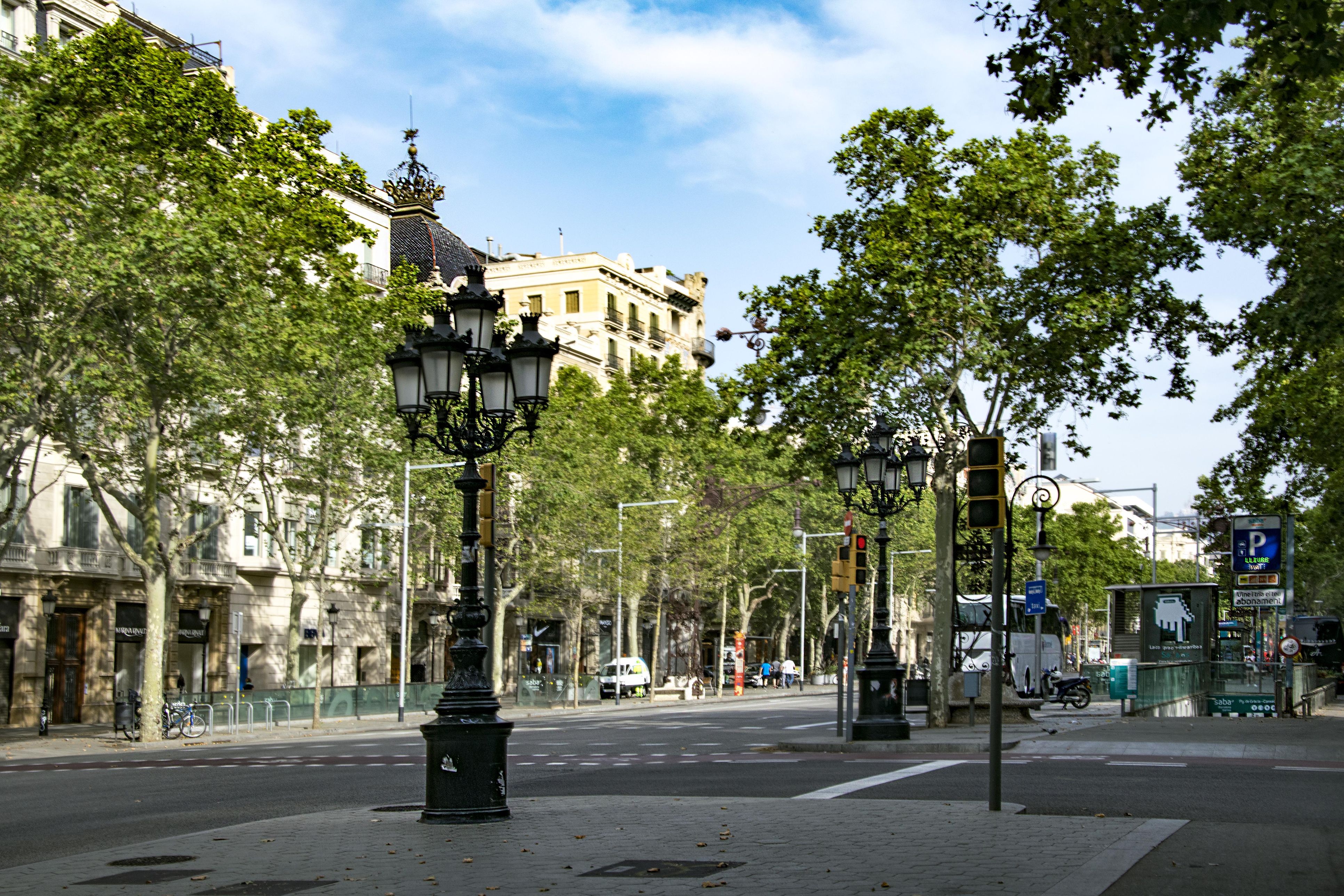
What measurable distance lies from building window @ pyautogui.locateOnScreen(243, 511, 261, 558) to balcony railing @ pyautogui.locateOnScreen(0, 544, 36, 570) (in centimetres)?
986

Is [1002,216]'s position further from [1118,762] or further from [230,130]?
[230,130]

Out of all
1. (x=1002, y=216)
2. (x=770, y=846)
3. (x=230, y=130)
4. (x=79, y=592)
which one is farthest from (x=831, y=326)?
(x=79, y=592)

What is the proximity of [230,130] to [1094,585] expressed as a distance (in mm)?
89985

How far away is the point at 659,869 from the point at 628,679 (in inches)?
2104

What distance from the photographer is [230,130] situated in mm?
35688

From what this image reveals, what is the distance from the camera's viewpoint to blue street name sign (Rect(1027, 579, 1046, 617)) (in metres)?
37.2

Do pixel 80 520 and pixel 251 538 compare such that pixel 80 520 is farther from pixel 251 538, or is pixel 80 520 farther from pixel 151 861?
pixel 151 861

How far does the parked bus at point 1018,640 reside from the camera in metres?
46.6

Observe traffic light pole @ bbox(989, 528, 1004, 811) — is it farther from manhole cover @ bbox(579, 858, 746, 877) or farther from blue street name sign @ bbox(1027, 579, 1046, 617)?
blue street name sign @ bbox(1027, 579, 1046, 617)

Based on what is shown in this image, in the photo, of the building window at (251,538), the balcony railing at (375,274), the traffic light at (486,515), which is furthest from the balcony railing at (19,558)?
the traffic light at (486,515)

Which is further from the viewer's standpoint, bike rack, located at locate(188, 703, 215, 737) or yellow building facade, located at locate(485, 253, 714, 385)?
yellow building facade, located at locate(485, 253, 714, 385)

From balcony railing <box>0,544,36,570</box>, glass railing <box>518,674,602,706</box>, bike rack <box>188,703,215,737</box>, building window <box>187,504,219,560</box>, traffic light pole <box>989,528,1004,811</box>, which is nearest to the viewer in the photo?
traffic light pole <box>989,528,1004,811</box>

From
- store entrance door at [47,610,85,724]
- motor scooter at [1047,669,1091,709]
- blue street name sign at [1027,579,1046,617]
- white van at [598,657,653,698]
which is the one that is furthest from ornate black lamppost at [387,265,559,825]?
white van at [598,657,653,698]

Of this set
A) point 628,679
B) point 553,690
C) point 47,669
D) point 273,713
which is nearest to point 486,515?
point 273,713
